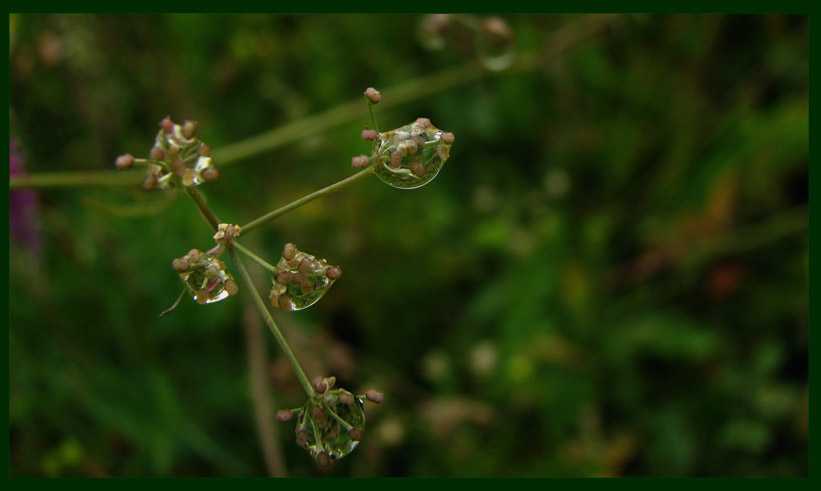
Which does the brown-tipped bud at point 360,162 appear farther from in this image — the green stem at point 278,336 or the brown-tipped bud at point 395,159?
the green stem at point 278,336

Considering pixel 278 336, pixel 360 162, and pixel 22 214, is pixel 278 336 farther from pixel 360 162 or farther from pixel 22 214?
pixel 22 214

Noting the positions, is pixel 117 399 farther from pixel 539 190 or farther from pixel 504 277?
pixel 539 190

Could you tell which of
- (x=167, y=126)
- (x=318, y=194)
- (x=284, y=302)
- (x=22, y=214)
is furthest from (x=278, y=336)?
(x=22, y=214)

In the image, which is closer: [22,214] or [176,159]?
[176,159]

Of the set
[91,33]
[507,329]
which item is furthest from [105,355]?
[507,329]

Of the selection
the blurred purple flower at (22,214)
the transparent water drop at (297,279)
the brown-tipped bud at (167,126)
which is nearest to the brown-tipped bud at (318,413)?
the transparent water drop at (297,279)

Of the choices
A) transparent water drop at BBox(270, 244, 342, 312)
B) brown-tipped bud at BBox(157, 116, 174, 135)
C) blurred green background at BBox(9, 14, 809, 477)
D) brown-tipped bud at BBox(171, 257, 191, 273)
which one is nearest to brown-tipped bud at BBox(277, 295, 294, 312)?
transparent water drop at BBox(270, 244, 342, 312)
